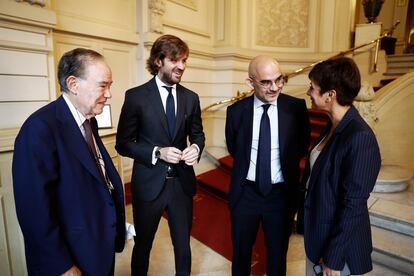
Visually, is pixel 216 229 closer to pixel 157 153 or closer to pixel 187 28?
pixel 157 153

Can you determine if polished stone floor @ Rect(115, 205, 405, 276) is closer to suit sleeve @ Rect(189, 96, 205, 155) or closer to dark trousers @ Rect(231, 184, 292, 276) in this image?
dark trousers @ Rect(231, 184, 292, 276)

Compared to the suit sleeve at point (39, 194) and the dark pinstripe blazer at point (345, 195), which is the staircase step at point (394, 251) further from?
the suit sleeve at point (39, 194)

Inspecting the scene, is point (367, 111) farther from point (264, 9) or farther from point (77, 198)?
point (77, 198)

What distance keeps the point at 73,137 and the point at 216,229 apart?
7.84 feet

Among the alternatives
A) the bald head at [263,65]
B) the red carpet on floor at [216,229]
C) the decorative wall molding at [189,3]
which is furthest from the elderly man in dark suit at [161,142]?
the decorative wall molding at [189,3]

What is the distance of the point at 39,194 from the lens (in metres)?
1.07

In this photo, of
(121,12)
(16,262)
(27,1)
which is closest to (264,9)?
(121,12)

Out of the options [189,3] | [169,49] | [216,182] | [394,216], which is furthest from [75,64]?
[189,3]

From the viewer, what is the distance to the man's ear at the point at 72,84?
1192 millimetres

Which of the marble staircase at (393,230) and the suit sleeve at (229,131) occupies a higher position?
the suit sleeve at (229,131)

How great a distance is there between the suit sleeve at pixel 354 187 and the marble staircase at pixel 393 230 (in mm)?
1607

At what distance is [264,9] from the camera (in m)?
5.58

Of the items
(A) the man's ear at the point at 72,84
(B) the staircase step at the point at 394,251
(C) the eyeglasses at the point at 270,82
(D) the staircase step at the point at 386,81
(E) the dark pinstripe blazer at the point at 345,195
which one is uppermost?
(D) the staircase step at the point at 386,81

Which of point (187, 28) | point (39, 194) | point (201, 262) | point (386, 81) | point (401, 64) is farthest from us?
point (401, 64)
